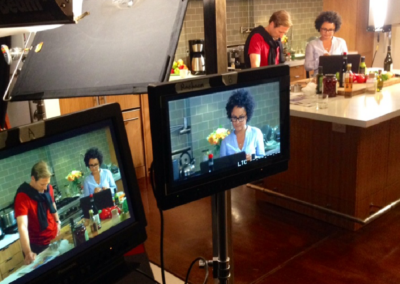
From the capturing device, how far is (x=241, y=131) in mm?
1101

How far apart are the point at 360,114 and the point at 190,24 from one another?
9.11 ft

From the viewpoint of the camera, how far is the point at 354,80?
355cm

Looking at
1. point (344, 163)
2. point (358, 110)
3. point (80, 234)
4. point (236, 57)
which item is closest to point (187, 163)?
point (80, 234)

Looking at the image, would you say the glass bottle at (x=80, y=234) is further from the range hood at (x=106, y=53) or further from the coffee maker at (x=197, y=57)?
the coffee maker at (x=197, y=57)

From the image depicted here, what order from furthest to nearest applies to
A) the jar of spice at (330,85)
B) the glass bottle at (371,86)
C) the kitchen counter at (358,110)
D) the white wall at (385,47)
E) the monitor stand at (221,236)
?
the white wall at (385,47) < the glass bottle at (371,86) < the jar of spice at (330,85) < the kitchen counter at (358,110) < the monitor stand at (221,236)

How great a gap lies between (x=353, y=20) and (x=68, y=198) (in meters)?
5.74

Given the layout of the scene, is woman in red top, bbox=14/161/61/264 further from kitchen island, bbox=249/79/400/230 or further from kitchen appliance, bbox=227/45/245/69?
kitchen appliance, bbox=227/45/245/69

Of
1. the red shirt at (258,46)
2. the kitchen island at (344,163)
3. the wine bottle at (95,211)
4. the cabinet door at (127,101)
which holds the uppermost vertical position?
the red shirt at (258,46)

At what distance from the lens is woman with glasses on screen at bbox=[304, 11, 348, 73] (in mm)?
4203

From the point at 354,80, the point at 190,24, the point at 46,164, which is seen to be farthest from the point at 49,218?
the point at 190,24

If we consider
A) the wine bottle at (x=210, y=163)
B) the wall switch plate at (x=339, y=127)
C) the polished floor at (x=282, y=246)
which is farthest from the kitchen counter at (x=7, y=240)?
the wall switch plate at (x=339, y=127)

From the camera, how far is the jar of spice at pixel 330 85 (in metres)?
3.25

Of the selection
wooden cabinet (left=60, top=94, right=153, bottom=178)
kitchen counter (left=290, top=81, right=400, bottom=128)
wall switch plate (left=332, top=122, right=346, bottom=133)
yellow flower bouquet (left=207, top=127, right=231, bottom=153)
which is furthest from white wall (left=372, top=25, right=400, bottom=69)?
yellow flower bouquet (left=207, top=127, right=231, bottom=153)

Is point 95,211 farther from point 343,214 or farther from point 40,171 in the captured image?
point 343,214
